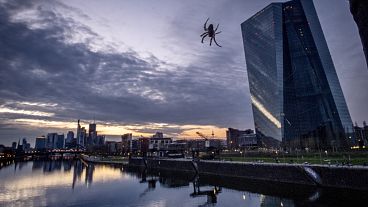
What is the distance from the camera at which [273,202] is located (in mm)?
43125

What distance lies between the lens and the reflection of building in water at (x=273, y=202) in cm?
4106

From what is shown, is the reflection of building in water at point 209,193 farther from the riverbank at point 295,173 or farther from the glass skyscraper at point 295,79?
the glass skyscraper at point 295,79

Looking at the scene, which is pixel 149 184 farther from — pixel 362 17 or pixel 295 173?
pixel 362 17

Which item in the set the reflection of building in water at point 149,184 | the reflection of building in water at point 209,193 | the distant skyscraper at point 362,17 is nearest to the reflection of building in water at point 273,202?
the reflection of building in water at point 209,193

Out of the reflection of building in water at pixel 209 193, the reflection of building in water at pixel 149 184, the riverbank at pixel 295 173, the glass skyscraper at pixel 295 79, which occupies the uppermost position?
the glass skyscraper at pixel 295 79

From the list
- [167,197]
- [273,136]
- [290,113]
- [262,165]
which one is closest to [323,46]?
[290,113]

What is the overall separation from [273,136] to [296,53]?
55.9 metres

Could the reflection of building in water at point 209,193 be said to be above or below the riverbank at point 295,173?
below

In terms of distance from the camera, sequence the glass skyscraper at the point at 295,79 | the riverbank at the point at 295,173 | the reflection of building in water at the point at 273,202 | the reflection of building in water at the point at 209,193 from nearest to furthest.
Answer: the reflection of building in water at the point at 273,202, the riverbank at the point at 295,173, the reflection of building in water at the point at 209,193, the glass skyscraper at the point at 295,79

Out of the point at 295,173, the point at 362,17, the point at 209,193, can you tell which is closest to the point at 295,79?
the point at 295,173

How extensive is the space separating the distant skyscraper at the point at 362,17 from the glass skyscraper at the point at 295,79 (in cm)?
16173

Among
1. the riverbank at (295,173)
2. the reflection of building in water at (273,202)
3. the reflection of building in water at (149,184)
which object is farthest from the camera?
the reflection of building in water at (149,184)

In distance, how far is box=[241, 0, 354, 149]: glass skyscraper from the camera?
545 ft

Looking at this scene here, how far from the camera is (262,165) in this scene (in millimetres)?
65312
